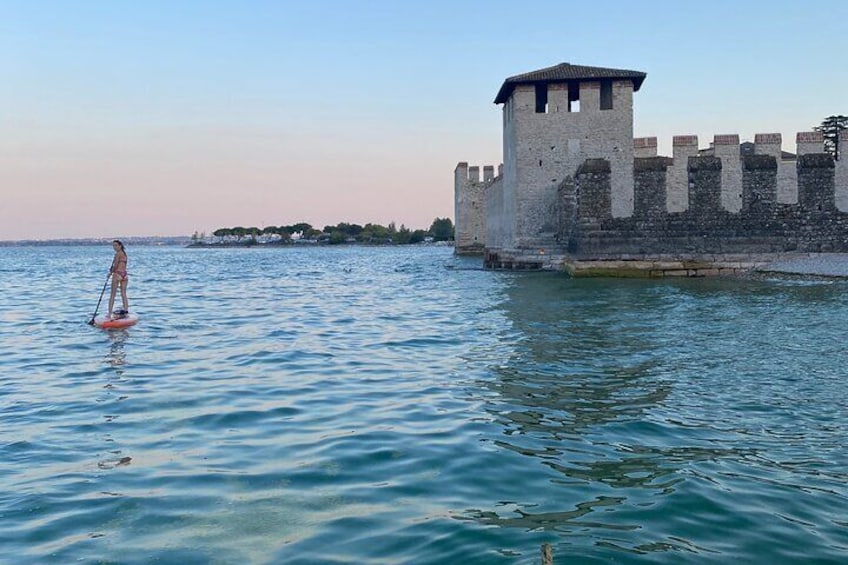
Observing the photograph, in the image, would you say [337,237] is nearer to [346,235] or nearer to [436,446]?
[346,235]

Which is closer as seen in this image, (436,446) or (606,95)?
(436,446)

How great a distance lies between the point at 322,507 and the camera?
3875 millimetres

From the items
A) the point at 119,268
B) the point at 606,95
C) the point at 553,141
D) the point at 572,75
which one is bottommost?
the point at 119,268

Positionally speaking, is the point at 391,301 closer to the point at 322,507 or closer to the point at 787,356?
the point at 787,356

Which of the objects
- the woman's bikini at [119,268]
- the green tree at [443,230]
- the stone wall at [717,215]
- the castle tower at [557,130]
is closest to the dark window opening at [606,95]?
the castle tower at [557,130]

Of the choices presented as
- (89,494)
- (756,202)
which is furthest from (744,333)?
(756,202)

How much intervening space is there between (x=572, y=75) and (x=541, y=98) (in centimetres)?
185

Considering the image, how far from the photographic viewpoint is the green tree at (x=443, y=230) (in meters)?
116

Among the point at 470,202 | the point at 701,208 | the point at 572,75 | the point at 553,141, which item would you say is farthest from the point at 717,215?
the point at 470,202

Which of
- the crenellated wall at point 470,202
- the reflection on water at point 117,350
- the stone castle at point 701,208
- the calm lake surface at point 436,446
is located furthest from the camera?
the crenellated wall at point 470,202

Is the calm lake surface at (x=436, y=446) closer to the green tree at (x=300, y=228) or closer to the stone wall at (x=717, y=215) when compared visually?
the stone wall at (x=717, y=215)

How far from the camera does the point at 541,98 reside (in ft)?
89.7

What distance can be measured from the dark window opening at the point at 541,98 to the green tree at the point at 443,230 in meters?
87.6

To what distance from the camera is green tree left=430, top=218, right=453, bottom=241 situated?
11629cm
